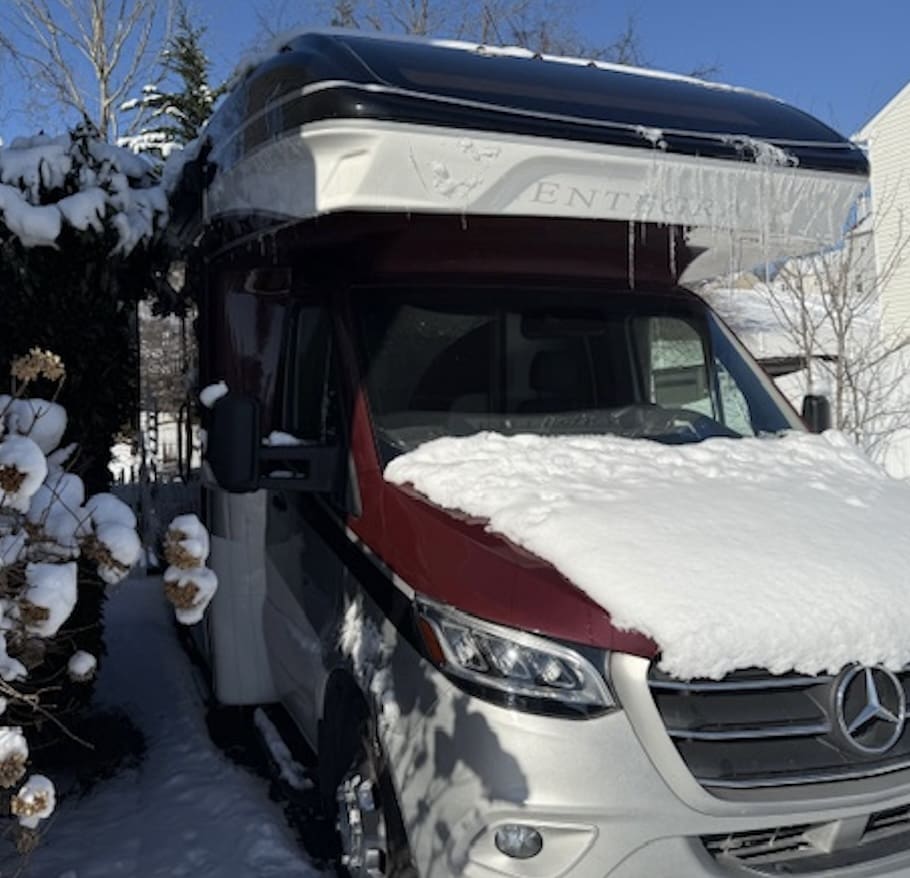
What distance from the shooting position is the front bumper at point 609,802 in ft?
7.72

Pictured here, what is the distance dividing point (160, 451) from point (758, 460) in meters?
4.35

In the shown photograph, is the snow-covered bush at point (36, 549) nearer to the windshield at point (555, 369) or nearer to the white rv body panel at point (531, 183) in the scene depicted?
the windshield at point (555, 369)

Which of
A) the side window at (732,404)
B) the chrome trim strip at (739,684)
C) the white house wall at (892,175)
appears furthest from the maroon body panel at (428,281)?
the white house wall at (892,175)

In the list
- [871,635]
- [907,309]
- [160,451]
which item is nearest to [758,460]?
[871,635]

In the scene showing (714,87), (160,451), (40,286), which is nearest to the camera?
(40,286)

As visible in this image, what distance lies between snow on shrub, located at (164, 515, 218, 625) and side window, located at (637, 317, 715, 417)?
218cm

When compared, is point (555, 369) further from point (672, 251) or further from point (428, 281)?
point (672, 251)

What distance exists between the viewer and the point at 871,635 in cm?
251

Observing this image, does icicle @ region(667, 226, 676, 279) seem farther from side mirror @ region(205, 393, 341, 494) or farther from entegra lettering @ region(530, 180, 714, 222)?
side mirror @ region(205, 393, 341, 494)

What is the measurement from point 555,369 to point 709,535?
1.44 m

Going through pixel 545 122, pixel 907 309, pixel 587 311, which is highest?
pixel 545 122

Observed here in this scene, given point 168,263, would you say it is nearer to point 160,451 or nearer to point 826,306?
point 160,451

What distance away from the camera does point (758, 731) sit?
2482 mm

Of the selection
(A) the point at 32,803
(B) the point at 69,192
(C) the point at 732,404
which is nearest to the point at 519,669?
(A) the point at 32,803
